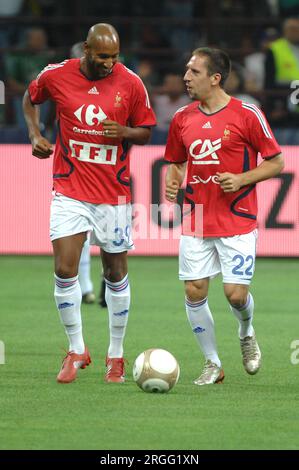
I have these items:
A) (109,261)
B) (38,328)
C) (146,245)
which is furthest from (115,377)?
(146,245)

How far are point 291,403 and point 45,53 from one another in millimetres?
10483

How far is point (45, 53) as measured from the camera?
17000mm

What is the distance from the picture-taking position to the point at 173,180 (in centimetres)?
807

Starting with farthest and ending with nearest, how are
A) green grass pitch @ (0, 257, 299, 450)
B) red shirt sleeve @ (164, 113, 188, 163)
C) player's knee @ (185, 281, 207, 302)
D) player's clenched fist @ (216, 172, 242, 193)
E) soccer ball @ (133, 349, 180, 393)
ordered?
red shirt sleeve @ (164, 113, 188, 163) → player's knee @ (185, 281, 207, 302) → player's clenched fist @ (216, 172, 242, 193) → soccer ball @ (133, 349, 180, 393) → green grass pitch @ (0, 257, 299, 450)

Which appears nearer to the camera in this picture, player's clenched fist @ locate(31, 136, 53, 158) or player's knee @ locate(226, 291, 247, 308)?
player's knee @ locate(226, 291, 247, 308)

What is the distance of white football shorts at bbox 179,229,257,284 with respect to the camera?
797 centimetres

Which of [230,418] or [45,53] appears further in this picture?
[45,53]

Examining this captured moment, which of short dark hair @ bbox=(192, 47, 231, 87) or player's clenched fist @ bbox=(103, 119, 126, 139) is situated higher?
short dark hair @ bbox=(192, 47, 231, 87)

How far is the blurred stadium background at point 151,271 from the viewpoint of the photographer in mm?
6707

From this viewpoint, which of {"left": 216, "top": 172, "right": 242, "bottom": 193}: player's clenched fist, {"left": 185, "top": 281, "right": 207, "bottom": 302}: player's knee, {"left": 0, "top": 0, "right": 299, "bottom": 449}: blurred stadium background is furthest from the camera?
{"left": 185, "top": 281, "right": 207, "bottom": 302}: player's knee

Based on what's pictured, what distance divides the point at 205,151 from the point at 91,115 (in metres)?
0.78

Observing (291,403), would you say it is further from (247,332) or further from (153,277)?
(153,277)

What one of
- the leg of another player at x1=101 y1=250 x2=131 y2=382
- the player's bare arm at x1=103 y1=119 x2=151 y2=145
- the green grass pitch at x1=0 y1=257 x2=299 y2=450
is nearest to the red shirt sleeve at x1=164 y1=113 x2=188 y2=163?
the player's bare arm at x1=103 y1=119 x2=151 y2=145

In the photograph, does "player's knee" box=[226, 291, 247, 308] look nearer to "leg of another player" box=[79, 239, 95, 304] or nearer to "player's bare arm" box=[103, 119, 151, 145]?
"player's bare arm" box=[103, 119, 151, 145]
